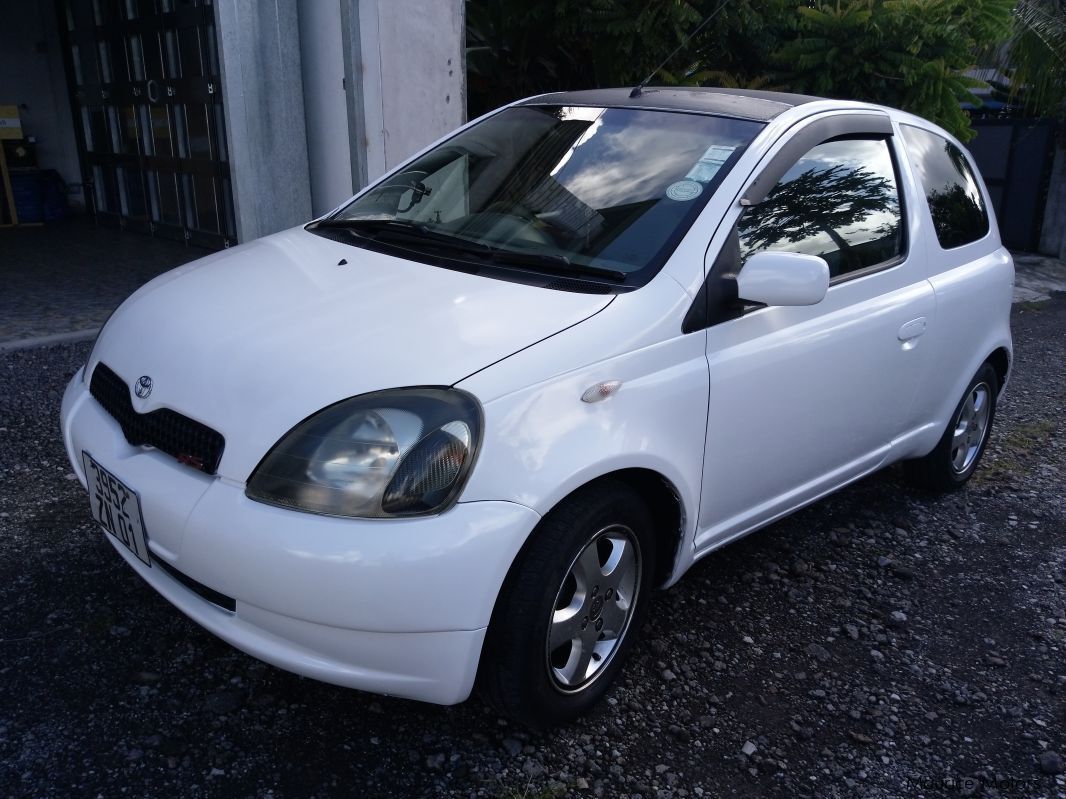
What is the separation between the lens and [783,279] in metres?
2.58

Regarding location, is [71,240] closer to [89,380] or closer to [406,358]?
[89,380]

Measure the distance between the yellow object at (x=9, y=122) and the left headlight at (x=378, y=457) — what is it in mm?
10177

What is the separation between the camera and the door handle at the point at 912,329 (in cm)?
336

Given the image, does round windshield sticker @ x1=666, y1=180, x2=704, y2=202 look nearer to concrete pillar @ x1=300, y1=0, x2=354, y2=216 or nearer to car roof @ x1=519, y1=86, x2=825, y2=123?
car roof @ x1=519, y1=86, x2=825, y2=123

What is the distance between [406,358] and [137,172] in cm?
837

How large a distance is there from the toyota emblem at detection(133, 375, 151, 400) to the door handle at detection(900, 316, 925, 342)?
2504 millimetres

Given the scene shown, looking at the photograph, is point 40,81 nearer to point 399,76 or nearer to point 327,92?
point 327,92

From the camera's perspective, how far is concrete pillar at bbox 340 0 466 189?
20.7 ft

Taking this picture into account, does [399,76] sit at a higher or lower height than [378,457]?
higher

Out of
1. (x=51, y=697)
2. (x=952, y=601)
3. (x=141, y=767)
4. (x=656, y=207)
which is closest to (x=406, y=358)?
(x=656, y=207)

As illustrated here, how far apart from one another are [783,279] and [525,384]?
84 cm

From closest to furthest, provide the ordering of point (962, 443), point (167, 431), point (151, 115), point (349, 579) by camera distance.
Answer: point (349, 579) < point (167, 431) < point (962, 443) < point (151, 115)

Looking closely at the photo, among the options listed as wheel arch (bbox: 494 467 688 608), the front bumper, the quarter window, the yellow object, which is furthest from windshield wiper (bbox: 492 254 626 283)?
the yellow object

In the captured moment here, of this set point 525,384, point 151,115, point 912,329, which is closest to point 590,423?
point 525,384
